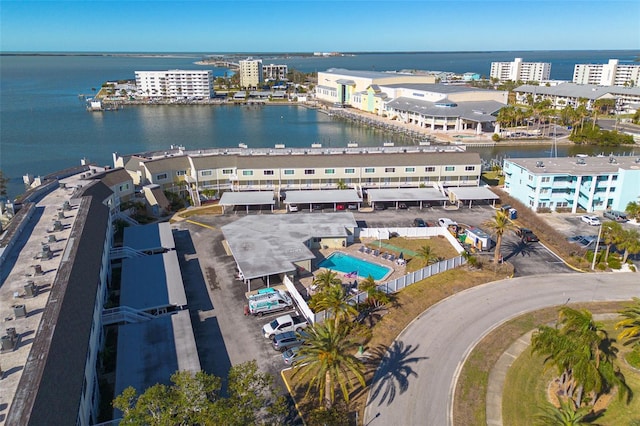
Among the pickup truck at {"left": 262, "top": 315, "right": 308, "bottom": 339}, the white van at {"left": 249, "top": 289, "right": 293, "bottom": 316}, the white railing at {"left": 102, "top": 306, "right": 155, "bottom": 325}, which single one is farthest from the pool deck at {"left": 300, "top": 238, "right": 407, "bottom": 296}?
the white railing at {"left": 102, "top": 306, "right": 155, "bottom": 325}

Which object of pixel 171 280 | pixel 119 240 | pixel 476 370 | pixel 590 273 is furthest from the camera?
pixel 119 240

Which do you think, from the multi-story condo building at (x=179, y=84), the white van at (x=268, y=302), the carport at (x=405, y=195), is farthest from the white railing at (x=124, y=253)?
the multi-story condo building at (x=179, y=84)

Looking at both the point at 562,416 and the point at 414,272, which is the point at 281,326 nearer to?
the point at 414,272

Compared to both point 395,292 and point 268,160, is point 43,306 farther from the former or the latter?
point 268,160

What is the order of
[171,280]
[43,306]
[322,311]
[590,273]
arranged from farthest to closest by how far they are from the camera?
[590,273] < [171,280] < [322,311] < [43,306]

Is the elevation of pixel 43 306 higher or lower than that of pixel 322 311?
higher

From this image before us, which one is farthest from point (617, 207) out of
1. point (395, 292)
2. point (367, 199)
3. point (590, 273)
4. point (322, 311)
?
point (322, 311)
